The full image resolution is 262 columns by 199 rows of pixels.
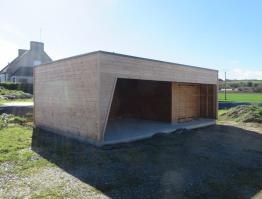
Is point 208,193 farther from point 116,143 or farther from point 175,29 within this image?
point 175,29

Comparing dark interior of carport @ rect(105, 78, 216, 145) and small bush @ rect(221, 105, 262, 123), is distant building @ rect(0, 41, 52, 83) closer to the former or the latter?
dark interior of carport @ rect(105, 78, 216, 145)

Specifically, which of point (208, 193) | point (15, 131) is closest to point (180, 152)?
point (208, 193)

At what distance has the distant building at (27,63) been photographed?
102 ft

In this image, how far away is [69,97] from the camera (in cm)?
768

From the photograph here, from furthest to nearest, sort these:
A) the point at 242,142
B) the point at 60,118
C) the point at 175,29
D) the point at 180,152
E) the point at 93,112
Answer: the point at 175,29 → the point at 60,118 → the point at 242,142 → the point at 93,112 → the point at 180,152

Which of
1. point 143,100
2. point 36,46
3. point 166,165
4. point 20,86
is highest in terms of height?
point 36,46

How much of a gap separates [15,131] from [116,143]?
4.70 metres

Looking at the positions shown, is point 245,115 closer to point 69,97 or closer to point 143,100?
point 143,100

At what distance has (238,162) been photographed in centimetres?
540

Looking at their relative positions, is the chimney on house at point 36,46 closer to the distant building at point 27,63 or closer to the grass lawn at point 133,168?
the distant building at point 27,63

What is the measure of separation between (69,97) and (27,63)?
27.7 metres

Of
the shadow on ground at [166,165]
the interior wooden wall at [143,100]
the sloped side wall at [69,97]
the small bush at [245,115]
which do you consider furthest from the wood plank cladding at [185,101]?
the sloped side wall at [69,97]

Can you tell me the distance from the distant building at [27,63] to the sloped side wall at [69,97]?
23.7m

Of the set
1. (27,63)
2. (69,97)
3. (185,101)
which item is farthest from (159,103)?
(27,63)
